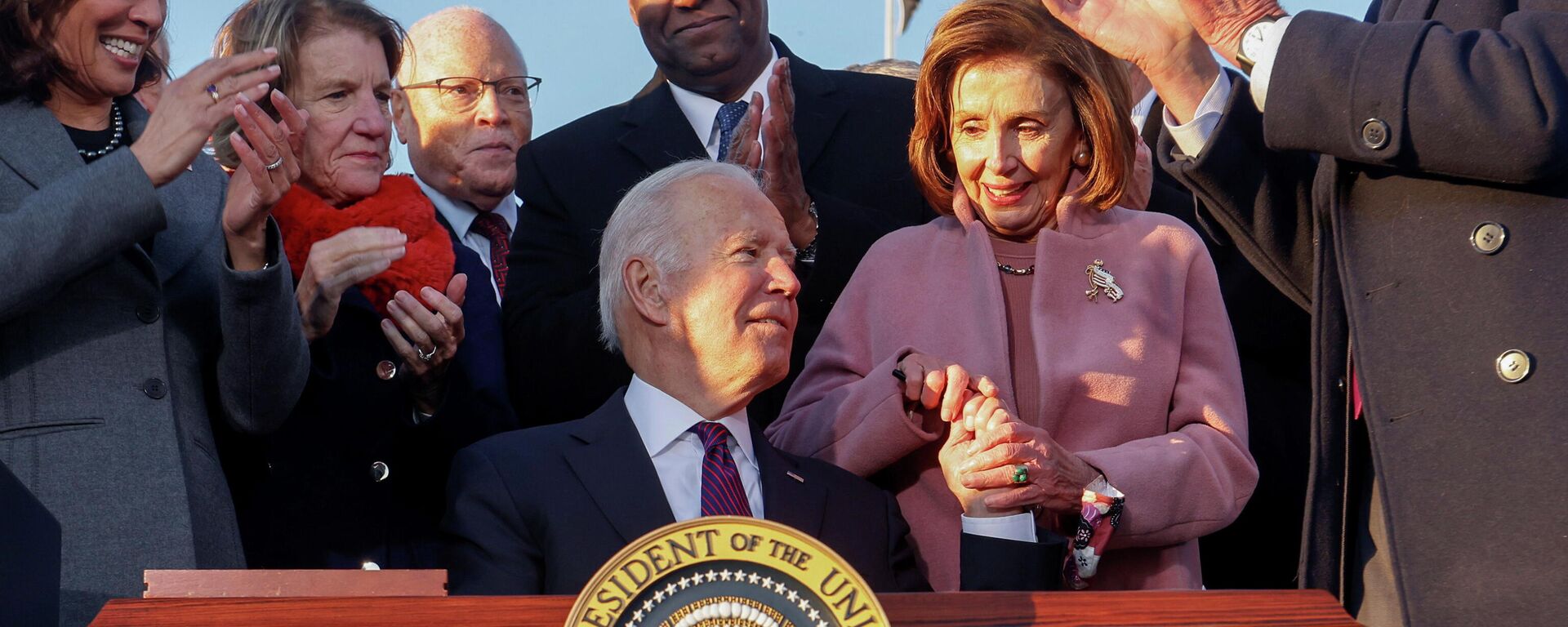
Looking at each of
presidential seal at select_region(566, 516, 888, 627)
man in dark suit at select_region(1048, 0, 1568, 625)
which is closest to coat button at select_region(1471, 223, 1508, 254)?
man in dark suit at select_region(1048, 0, 1568, 625)

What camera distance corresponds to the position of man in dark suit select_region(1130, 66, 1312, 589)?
3.57 m

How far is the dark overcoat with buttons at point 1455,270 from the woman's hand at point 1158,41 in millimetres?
229

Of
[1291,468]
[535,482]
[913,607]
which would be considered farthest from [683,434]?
[1291,468]

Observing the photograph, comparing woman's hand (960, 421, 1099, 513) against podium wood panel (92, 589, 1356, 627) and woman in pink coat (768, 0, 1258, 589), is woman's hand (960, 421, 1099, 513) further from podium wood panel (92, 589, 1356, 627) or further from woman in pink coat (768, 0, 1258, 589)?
podium wood panel (92, 589, 1356, 627)

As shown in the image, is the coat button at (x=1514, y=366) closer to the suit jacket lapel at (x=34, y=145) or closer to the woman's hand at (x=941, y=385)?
the woman's hand at (x=941, y=385)

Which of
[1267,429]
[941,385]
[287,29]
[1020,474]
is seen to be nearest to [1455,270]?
[1020,474]

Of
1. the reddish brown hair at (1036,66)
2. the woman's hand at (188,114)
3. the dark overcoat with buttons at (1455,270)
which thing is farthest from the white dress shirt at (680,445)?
the dark overcoat with buttons at (1455,270)

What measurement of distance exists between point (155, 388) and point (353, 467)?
19.9 inches

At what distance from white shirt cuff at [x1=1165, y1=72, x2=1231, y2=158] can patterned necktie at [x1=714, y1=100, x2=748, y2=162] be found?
1.70 m

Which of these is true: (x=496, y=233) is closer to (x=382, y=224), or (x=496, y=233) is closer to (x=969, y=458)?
(x=382, y=224)

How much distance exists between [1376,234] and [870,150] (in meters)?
1.79

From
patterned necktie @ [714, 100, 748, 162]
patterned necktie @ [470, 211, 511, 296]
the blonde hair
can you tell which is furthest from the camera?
patterned necktie @ [470, 211, 511, 296]

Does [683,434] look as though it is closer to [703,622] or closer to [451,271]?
[451,271]

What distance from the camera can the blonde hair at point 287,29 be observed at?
374 centimetres
